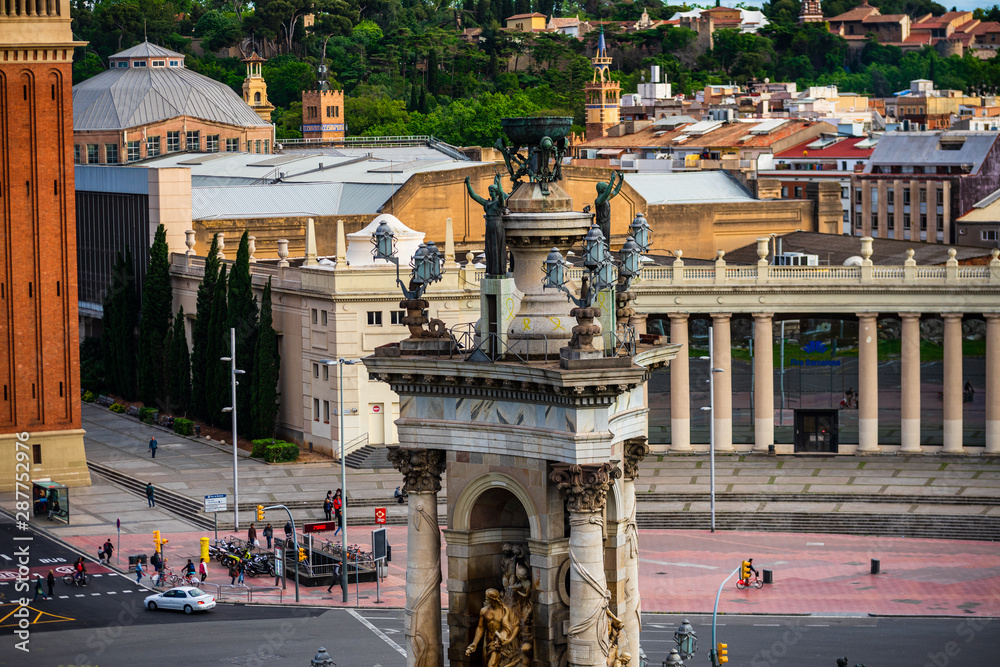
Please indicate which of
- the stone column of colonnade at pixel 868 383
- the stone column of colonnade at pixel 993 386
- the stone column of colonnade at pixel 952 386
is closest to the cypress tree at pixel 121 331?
the stone column of colonnade at pixel 868 383

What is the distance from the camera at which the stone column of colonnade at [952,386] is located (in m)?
113

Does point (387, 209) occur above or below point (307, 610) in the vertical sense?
above

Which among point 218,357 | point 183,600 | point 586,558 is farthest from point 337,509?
point 586,558

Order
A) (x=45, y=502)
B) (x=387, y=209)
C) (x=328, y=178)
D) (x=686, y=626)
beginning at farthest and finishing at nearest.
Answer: (x=328, y=178)
(x=387, y=209)
(x=45, y=502)
(x=686, y=626)

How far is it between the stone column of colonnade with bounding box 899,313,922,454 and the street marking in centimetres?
4115

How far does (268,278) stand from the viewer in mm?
123000

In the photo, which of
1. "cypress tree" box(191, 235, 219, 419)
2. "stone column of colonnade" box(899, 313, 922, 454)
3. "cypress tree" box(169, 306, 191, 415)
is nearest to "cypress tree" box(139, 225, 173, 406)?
"cypress tree" box(169, 306, 191, 415)

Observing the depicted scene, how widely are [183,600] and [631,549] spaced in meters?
49.6

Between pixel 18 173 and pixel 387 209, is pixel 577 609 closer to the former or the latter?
pixel 18 173

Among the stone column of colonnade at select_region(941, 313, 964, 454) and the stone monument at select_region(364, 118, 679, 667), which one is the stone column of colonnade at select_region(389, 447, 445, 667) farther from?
the stone column of colonnade at select_region(941, 313, 964, 454)

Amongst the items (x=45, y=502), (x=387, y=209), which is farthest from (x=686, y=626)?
(x=387, y=209)

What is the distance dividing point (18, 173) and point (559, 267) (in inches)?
3077

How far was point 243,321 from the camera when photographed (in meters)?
120

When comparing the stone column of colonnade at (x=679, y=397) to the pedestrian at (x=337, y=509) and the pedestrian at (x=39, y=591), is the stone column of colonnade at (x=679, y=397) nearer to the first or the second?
the pedestrian at (x=337, y=509)
